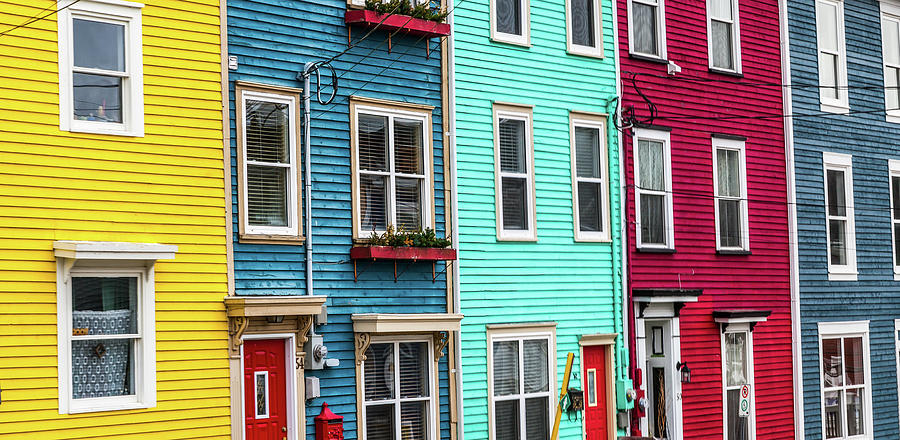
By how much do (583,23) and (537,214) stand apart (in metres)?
3.61

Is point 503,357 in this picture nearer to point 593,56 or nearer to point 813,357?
point 593,56

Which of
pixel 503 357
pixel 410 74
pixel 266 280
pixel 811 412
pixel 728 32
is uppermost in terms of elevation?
pixel 728 32

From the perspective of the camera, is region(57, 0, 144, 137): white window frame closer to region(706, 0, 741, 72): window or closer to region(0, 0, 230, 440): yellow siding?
region(0, 0, 230, 440): yellow siding

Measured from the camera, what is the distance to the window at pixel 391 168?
17.0 m

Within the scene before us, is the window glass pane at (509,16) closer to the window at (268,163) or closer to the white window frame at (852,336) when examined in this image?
the window at (268,163)

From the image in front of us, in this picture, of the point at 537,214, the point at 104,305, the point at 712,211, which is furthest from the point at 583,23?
the point at 104,305

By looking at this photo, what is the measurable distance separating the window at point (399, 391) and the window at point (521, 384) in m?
1.23

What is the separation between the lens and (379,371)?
17.0 metres

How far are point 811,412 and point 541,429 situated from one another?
7.11 metres

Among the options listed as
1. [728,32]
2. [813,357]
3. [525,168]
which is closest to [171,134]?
[525,168]

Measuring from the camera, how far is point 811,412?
76.4 feet

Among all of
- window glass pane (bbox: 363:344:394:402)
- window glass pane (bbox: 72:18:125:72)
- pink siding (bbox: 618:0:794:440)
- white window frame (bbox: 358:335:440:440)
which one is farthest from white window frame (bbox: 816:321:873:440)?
window glass pane (bbox: 72:18:125:72)

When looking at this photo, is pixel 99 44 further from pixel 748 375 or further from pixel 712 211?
pixel 748 375

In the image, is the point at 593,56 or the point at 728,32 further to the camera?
the point at 728,32
